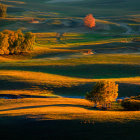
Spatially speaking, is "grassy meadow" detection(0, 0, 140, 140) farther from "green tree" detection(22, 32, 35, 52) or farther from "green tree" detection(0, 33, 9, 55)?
"green tree" detection(22, 32, 35, 52)

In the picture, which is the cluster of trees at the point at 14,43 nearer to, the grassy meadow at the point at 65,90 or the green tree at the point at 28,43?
the green tree at the point at 28,43

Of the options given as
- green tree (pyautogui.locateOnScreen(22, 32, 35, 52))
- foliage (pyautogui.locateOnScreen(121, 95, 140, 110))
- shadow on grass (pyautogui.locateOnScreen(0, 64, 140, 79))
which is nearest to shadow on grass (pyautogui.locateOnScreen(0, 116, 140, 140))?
foliage (pyautogui.locateOnScreen(121, 95, 140, 110))

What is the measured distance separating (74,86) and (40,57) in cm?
3669

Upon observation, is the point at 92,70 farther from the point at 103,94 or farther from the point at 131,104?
the point at 131,104

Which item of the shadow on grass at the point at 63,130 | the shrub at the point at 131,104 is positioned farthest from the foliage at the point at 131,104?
the shadow on grass at the point at 63,130

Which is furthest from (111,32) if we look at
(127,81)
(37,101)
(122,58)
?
(37,101)

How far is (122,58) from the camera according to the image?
82.3 meters

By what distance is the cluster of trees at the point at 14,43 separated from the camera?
9000cm

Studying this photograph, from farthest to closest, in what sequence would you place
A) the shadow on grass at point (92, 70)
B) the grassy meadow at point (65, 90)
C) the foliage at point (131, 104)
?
the shadow on grass at point (92, 70) < the foliage at point (131, 104) < the grassy meadow at point (65, 90)

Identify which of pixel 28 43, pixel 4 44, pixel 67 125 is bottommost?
pixel 67 125

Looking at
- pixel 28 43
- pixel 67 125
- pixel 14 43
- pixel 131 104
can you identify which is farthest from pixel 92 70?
pixel 67 125

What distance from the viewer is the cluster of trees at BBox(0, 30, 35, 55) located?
90.0m

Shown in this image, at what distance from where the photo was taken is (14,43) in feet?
309

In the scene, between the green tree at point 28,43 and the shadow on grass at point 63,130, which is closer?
the shadow on grass at point 63,130
